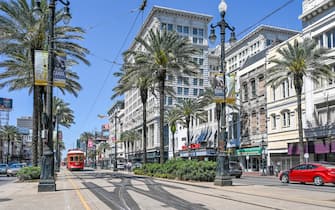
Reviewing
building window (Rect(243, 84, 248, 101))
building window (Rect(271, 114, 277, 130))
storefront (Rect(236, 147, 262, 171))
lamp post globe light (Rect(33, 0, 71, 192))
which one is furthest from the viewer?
building window (Rect(243, 84, 248, 101))

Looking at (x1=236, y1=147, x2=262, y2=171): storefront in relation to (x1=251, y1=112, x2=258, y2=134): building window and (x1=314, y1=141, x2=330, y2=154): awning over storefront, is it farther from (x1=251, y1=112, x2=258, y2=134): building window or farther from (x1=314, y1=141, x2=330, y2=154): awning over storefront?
(x1=314, y1=141, x2=330, y2=154): awning over storefront

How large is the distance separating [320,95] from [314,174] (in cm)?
1815

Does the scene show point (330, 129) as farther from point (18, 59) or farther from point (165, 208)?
point (165, 208)

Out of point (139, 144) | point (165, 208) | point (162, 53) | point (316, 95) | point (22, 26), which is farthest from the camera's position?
point (139, 144)

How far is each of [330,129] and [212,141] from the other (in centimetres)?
3159

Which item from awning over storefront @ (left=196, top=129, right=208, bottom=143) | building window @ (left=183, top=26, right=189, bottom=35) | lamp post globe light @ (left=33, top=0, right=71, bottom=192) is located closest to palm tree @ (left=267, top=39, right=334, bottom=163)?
lamp post globe light @ (left=33, top=0, right=71, bottom=192)

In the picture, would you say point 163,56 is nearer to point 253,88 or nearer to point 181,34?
point 253,88

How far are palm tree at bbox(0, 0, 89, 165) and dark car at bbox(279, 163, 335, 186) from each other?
1847cm

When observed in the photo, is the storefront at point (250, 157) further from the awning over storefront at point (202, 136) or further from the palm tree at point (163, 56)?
the palm tree at point (163, 56)

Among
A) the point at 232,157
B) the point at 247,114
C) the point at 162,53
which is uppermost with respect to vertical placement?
the point at 162,53

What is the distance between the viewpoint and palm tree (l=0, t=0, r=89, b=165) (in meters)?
30.6

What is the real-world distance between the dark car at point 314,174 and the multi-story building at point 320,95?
45.2 feet

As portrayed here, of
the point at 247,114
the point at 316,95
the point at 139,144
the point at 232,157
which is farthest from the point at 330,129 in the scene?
the point at 139,144

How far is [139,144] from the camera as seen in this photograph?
122 metres
